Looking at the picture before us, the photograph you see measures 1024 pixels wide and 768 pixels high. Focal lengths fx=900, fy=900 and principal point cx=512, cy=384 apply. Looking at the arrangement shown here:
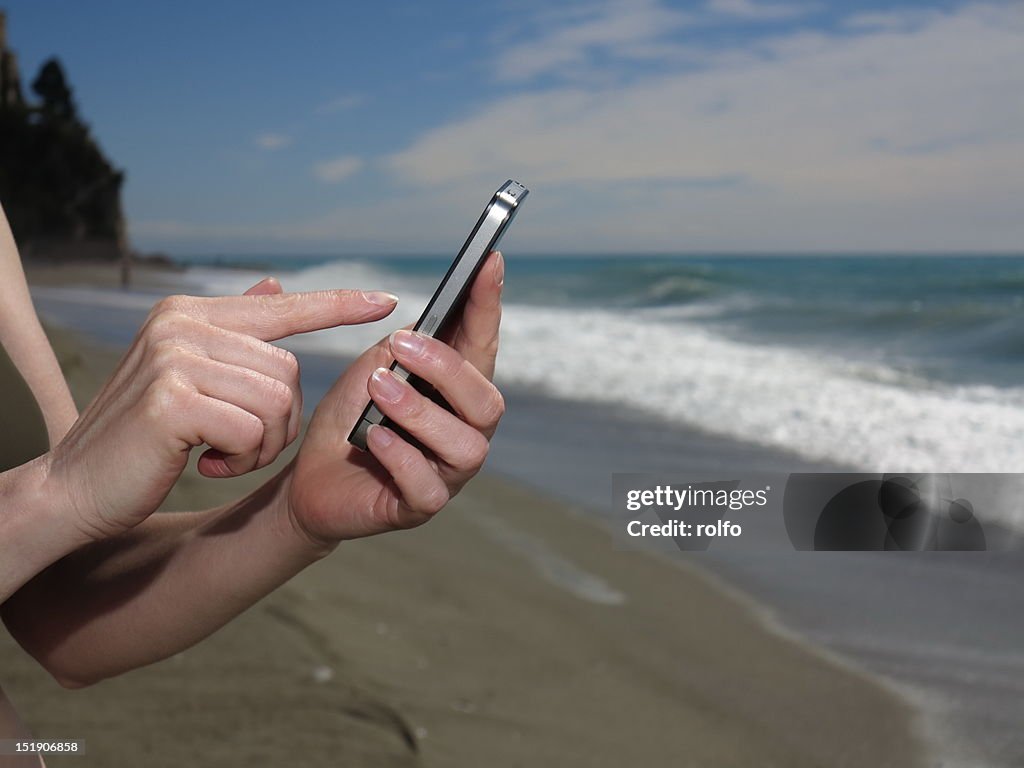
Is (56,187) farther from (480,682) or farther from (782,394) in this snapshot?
(480,682)

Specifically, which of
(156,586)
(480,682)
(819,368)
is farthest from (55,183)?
(156,586)

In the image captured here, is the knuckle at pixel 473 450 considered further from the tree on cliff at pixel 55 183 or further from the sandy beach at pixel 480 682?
the tree on cliff at pixel 55 183

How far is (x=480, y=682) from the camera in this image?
2758 mm

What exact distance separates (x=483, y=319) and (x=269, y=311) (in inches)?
11.6

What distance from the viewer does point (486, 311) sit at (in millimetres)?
1095

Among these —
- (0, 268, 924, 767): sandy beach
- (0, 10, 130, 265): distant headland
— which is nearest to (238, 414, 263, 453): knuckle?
(0, 268, 924, 767): sandy beach

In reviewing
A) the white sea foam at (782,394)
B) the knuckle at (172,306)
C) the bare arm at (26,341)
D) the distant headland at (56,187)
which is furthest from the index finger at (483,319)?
the distant headland at (56,187)

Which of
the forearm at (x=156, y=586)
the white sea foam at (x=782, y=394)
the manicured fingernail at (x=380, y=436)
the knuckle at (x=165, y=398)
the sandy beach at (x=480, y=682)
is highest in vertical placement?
the knuckle at (x=165, y=398)

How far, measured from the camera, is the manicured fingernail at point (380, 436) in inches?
39.0

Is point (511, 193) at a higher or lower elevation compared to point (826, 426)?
higher

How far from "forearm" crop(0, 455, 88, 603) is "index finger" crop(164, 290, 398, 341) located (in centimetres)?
20

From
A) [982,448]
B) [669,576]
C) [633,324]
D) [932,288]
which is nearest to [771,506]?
[669,576]

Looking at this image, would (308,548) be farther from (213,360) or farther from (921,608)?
(921,608)

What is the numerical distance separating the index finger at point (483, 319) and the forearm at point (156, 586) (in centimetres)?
Result: 31
